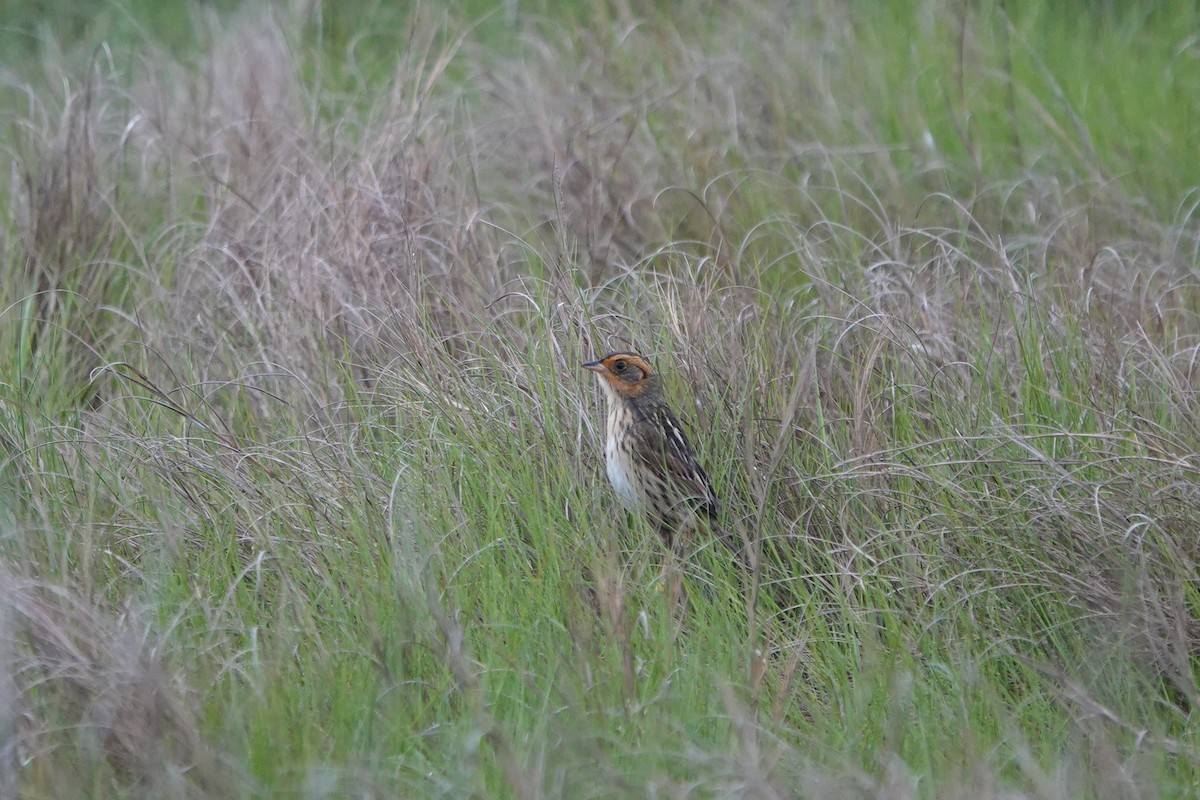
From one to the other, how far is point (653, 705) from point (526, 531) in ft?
3.22

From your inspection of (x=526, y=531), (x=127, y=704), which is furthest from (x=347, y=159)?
(x=127, y=704)

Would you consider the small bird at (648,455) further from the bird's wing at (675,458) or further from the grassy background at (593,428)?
the grassy background at (593,428)

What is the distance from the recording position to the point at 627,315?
512cm

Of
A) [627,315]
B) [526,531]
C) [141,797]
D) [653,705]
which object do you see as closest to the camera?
[141,797]

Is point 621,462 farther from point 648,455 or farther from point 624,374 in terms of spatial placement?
point 624,374

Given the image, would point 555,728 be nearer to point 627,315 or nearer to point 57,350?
point 627,315

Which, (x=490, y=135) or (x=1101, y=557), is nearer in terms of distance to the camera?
(x=1101, y=557)

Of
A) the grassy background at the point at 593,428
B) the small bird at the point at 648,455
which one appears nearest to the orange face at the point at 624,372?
the small bird at the point at 648,455

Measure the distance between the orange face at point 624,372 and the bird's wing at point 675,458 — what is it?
0.32ft

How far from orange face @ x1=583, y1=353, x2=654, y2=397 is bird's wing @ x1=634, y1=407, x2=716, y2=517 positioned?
10 centimetres

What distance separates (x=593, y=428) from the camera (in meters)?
4.54

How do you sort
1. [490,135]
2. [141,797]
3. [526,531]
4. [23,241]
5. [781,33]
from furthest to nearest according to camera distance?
[781,33] → [490,135] → [23,241] → [526,531] → [141,797]

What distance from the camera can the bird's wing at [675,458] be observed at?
14.1 ft

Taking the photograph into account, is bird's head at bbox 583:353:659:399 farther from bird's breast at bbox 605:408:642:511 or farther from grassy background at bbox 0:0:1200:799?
grassy background at bbox 0:0:1200:799
